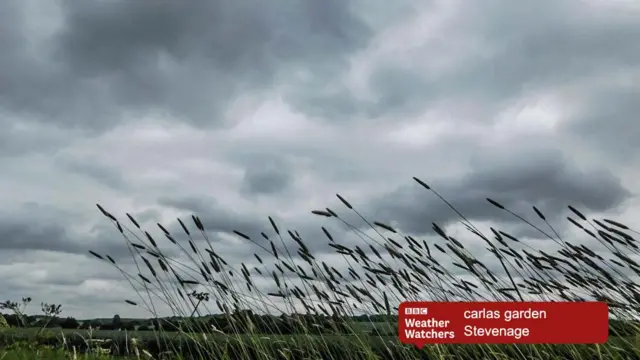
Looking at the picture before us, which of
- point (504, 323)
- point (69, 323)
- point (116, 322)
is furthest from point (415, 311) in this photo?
Result: point (69, 323)

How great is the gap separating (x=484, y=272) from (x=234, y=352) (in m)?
2.28

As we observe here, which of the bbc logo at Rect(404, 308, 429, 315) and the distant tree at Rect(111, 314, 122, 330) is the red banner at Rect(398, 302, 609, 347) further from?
the distant tree at Rect(111, 314, 122, 330)

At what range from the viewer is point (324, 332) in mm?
5383

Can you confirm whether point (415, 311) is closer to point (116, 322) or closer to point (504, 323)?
point (504, 323)

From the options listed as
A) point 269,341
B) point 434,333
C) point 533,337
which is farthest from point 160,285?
point 533,337

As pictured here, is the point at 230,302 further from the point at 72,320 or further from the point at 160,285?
the point at 72,320

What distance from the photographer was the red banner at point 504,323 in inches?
183

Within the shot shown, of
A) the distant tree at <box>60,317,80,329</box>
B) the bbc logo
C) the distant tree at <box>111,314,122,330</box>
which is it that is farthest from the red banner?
the distant tree at <box>60,317,80,329</box>

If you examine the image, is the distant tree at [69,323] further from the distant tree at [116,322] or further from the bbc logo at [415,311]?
the bbc logo at [415,311]

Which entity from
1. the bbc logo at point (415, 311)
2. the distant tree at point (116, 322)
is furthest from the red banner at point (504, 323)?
the distant tree at point (116, 322)

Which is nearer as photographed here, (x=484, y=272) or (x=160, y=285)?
(x=484, y=272)

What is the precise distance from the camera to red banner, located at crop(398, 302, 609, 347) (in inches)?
183

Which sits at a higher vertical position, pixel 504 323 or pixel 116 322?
pixel 116 322

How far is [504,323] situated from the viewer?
4.71 metres
